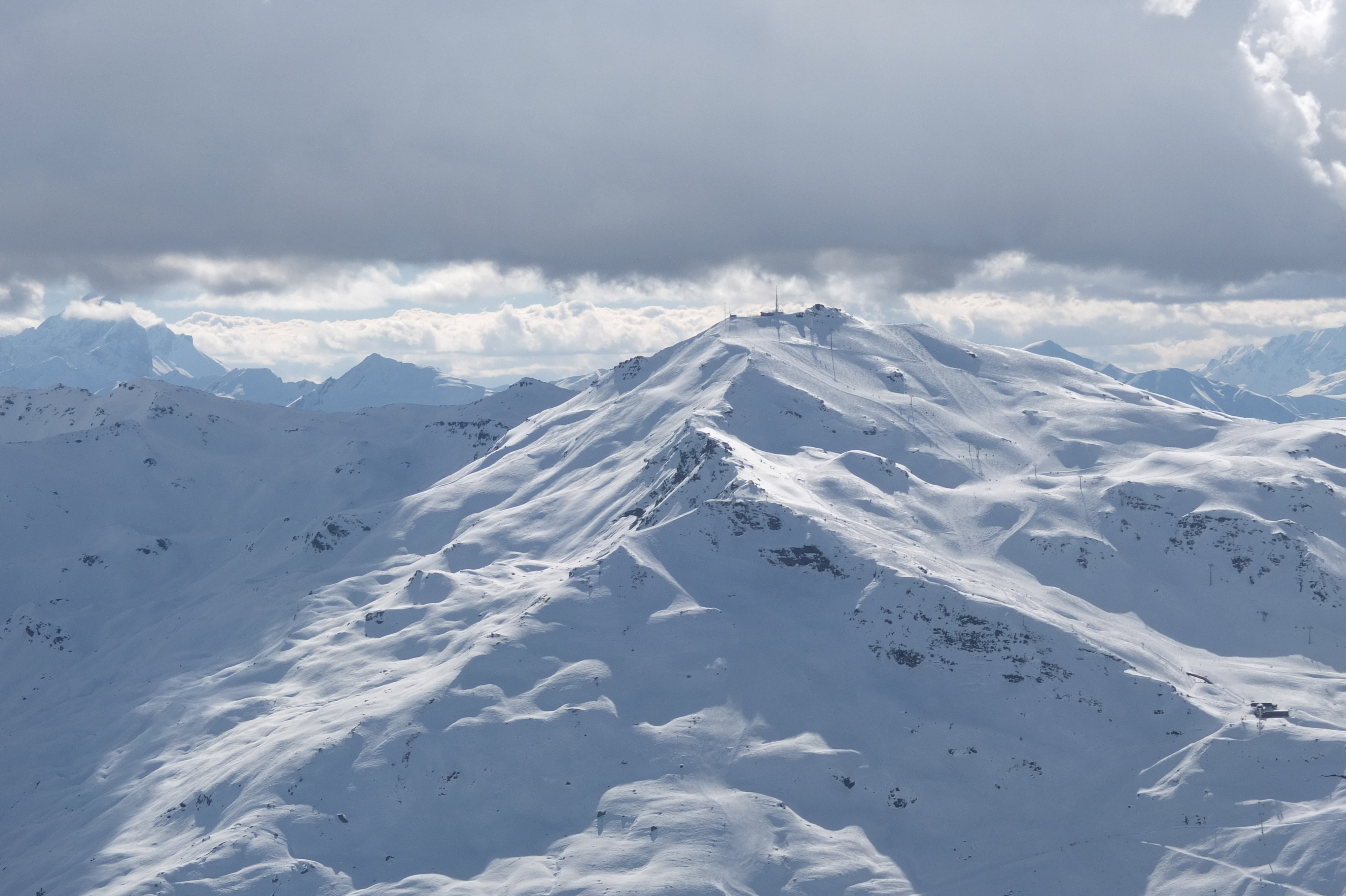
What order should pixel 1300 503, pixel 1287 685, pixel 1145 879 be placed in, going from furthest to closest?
pixel 1300 503 < pixel 1287 685 < pixel 1145 879

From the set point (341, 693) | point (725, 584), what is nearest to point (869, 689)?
point (725, 584)

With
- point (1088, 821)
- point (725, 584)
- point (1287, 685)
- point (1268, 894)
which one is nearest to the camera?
point (1268, 894)

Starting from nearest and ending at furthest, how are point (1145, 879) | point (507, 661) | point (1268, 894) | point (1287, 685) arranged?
point (1268, 894) → point (1145, 879) → point (1287, 685) → point (507, 661)

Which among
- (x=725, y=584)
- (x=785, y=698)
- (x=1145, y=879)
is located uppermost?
(x=725, y=584)

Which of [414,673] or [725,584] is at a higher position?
[725,584]

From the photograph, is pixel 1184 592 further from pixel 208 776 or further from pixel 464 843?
pixel 208 776

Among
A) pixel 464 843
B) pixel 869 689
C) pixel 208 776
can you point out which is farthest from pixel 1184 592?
pixel 208 776

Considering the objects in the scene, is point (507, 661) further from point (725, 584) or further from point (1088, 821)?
point (1088, 821)

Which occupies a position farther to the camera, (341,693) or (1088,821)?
(341,693)

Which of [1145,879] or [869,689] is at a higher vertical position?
[869,689]
